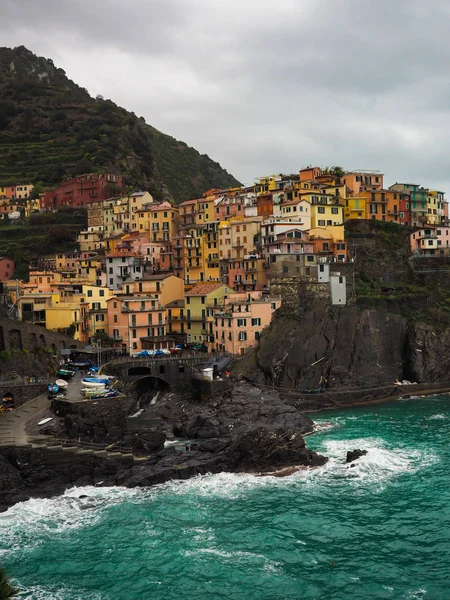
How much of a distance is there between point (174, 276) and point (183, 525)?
5374cm

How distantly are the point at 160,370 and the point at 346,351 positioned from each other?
22.4 meters

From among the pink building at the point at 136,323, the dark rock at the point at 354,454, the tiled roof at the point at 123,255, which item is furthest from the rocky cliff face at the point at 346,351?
the tiled roof at the point at 123,255

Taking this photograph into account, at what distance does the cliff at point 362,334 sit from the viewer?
250ft

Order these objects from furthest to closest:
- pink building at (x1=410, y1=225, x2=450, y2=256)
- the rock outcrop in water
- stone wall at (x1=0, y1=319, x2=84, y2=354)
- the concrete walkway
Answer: pink building at (x1=410, y1=225, x2=450, y2=256), stone wall at (x1=0, y1=319, x2=84, y2=354), the concrete walkway, the rock outcrop in water

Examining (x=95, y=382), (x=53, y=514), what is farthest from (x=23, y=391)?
(x=53, y=514)

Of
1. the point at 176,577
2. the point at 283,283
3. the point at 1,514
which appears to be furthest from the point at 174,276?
the point at 176,577

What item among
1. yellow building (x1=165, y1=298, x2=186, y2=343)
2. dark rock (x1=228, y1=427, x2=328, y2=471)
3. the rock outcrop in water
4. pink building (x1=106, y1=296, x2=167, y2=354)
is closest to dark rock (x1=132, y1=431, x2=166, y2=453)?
the rock outcrop in water

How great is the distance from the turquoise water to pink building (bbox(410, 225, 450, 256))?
5315cm

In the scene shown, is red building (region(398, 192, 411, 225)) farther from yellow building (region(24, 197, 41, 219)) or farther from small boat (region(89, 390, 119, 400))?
small boat (region(89, 390, 119, 400))

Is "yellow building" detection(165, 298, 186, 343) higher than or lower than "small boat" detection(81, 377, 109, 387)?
higher

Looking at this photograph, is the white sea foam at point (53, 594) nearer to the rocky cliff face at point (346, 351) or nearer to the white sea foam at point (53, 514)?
the white sea foam at point (53, 514)

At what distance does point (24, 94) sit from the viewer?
16500 centimetres

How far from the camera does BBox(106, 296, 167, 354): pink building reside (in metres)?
79.9

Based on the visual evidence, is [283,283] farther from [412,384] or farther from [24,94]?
[24,94]
